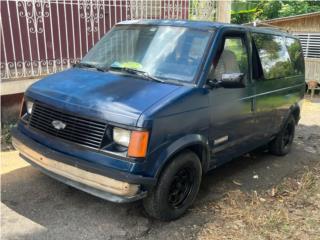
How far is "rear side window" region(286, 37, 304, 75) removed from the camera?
6.45 meters

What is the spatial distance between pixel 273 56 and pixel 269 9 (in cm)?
1935

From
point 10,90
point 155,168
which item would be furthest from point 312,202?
point 10,90

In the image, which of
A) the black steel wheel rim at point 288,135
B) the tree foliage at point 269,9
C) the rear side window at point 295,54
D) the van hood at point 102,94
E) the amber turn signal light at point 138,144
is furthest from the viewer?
the tree foliage at point 269,9

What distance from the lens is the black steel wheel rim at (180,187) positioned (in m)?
4.08

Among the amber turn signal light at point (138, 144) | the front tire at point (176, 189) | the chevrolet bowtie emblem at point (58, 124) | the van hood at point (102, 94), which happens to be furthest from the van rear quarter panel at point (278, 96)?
the chevrolet bowtie emblem at point (58, 124)

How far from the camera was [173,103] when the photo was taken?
149 inches

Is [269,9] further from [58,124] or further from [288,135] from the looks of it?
[58,124]

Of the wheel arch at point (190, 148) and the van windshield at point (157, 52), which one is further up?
the van windshield at point (157, 52)

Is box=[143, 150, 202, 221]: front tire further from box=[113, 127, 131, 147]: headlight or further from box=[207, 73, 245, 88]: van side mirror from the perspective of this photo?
box=[207, 73, 245, 88]: van side mirror

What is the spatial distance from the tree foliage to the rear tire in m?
16.7

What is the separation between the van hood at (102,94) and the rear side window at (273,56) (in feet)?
6.35

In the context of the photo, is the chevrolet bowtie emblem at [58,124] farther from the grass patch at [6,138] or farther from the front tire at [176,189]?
the grass patch at [6,138]

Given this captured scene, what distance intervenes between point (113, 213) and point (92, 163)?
0.80 meters

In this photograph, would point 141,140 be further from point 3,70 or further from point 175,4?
point 175,4
